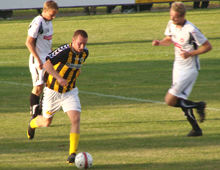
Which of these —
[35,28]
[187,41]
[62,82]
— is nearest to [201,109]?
[187,41]

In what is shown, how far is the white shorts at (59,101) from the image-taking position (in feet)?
19.9

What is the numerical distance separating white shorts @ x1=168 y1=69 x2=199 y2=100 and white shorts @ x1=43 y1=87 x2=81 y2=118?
1.71m

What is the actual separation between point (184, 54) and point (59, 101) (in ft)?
6.55

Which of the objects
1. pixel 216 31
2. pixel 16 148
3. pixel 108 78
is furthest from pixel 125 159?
pixel 216 31

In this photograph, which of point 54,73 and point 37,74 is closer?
point 54,73

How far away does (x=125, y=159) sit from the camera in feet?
19.3

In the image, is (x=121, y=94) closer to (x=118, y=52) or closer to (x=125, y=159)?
(x=125, y=159)

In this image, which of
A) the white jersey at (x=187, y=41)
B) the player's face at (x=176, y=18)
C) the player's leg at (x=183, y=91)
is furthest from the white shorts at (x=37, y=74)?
the player's face at (x=176, y=18)

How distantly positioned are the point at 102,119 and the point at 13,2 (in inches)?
1027

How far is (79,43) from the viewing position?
582 centimetres

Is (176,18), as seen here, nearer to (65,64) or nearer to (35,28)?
(65,64)

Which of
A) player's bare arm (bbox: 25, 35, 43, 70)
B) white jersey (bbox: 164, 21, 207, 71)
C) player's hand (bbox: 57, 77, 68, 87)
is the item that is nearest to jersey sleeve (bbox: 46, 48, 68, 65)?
player's hand (bbox: 57, 77, 68, 87)

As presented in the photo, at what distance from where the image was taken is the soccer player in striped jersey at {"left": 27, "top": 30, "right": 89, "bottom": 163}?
5.79 meters

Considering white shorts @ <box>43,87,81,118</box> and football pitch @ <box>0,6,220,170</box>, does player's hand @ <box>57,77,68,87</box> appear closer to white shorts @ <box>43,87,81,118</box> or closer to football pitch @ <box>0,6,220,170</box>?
white shorts @ <box>43,87,81,118</box>
